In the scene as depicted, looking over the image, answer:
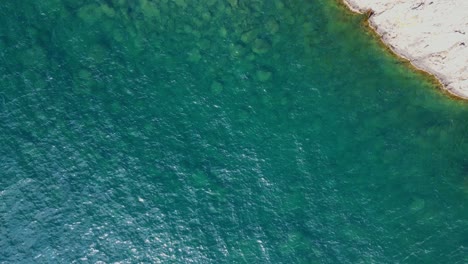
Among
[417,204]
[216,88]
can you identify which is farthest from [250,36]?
[417,204]

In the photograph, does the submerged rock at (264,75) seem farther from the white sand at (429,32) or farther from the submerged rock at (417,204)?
the submerged rock at (417,204)

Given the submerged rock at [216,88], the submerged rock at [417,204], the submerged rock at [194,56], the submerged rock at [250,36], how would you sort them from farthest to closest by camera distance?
the submerged rock at [250,36] < the submerged rock at [194,56] < the submerged rock at [216,88] < the submerged rock at [417,204]

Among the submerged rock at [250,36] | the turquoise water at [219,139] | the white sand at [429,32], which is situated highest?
the white sand at [429,32]

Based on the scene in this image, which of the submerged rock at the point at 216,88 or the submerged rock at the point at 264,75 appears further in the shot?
the submerged rock at the point at 264,75

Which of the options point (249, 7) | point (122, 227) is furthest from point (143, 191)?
point (249, 7)

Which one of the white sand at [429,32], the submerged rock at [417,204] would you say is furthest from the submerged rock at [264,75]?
the submerged rock at [417,204]

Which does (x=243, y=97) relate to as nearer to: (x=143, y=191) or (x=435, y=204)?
(x=143, y=191)
